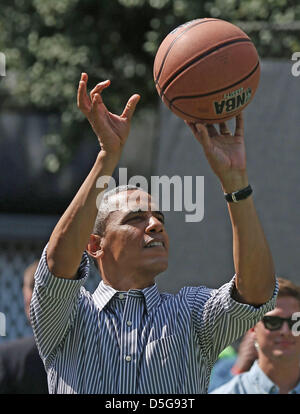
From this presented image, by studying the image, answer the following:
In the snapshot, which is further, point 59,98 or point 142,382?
point 59,98

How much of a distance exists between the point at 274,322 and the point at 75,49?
5.30 metres

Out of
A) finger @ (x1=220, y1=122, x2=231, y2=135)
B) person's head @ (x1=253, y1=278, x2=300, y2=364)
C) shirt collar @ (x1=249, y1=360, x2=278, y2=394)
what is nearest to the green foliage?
person's head @ (x1=253, y1=278, x2=300, y2=364)

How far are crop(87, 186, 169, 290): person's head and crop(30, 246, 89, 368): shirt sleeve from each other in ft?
0.81

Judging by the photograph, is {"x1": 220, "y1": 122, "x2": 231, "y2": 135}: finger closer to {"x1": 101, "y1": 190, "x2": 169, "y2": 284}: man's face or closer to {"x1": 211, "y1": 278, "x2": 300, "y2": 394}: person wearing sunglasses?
{"x1": 101, "y1": 190, "x2": 169, "y2": 284}: man's face

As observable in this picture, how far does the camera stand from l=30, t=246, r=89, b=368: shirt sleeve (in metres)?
3.54

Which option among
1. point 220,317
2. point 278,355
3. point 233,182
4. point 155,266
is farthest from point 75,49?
point 220,317

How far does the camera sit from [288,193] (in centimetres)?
750

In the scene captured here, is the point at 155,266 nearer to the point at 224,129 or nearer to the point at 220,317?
the point at 220,317

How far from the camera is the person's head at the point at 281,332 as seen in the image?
17.8ft

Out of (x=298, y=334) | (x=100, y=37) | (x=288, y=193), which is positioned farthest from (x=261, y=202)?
(x=100, y=37)

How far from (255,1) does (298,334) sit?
4.25 metres

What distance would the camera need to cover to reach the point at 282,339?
5.43 metres

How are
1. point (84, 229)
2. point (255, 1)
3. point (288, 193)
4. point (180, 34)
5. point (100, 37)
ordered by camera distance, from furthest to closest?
point (100, 37), point (255, 1), point (288, 193), point (180, 34), point (84, 229)
